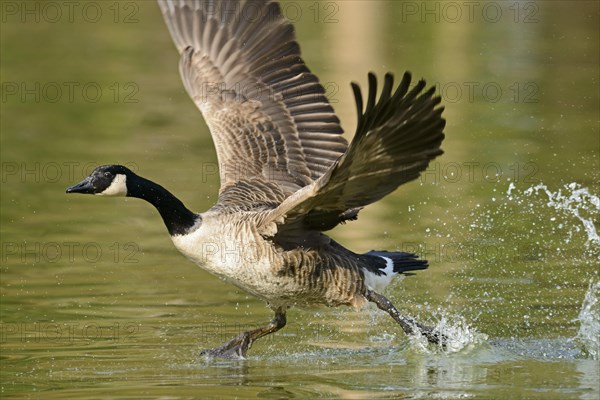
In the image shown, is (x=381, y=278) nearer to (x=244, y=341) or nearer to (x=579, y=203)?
(x=244, y=341)

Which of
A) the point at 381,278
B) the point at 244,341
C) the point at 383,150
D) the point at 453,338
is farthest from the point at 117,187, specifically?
the point at 453,338

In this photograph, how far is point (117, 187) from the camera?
9742 millimetres

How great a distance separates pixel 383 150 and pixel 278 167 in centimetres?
262

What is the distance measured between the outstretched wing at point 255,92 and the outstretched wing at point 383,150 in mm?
1836

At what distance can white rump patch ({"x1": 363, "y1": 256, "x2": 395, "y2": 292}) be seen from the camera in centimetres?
1006

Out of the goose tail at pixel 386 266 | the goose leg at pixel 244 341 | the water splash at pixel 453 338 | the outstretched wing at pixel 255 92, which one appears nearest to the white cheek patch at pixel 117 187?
the outstretched wing at pixel 255 92

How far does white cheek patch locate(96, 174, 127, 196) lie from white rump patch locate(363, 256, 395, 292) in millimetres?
2130

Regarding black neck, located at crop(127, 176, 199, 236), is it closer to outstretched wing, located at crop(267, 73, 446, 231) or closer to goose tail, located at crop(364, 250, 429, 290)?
outstretched wing, located at crop(267, 73, 446, 231)

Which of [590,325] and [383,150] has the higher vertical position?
[383,150]

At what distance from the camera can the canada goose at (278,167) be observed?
832 cm

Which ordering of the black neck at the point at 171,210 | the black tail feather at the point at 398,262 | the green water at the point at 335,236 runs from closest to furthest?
1. the green water at the point at 335,236
2. the black neck at the point at 171,210
3. the black tail feather at the point at 398,262

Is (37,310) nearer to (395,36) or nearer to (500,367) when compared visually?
(500,367)

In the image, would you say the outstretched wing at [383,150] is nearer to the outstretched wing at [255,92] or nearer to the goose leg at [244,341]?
the goose leg at [244,341]

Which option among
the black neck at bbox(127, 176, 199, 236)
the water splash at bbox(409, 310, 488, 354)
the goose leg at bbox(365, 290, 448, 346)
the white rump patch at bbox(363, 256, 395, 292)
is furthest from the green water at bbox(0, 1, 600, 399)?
the black neck at bbox(127, 176, 199, 236)
